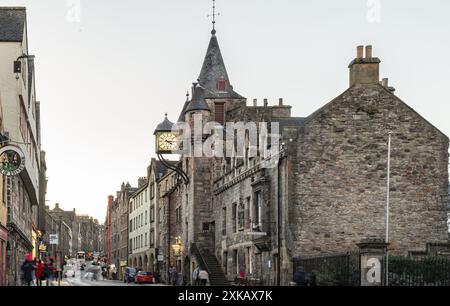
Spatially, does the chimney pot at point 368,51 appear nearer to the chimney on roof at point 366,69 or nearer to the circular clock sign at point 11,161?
the chimney on roof at point 366,69

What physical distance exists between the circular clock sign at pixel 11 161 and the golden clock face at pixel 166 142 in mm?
22412

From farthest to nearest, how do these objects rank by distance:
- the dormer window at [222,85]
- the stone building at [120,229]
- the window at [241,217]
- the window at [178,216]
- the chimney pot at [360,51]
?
the stone building at [120,229] < the window at [178,216] < the dormer window at [222,85] < the window at [241,217] < the chimney pot at [360,51]

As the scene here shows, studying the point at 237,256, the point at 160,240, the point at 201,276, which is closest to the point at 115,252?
the point at 160,240

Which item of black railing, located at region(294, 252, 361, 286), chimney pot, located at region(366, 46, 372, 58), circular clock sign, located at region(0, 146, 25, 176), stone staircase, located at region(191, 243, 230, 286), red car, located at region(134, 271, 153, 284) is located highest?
chimney pot, located at region(366, 46, 372, 58)

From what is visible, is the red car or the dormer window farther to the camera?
the red car

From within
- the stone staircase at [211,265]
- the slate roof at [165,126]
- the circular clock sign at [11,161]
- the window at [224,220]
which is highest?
the slate roof at [165,126]

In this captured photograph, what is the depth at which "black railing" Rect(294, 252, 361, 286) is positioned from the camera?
29064 mm

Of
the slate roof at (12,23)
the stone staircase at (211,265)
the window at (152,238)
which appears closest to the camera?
the slate roof at (12,23)

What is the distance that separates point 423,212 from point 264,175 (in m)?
7.99

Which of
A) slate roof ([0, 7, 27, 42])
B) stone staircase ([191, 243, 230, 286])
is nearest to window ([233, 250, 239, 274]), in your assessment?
stone staircase ([191, 243, 230, 286])

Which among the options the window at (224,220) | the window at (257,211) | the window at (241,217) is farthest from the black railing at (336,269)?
the window at (224,220)

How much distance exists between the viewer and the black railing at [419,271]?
89.4 feet

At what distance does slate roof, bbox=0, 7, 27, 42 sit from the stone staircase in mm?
18297

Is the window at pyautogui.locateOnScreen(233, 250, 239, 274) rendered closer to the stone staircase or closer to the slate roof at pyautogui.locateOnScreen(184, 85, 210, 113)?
the stone staircase
